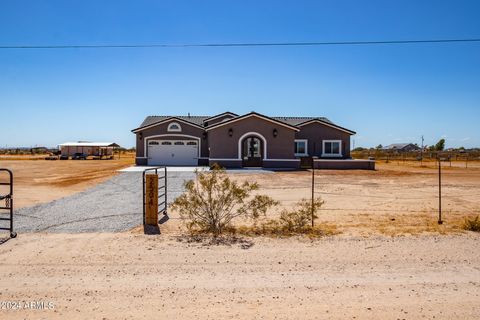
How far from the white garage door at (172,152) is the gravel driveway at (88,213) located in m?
15.6

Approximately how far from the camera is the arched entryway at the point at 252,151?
96.2 feet

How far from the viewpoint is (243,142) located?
2916 centimetres

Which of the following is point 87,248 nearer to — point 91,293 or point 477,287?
point 91,293

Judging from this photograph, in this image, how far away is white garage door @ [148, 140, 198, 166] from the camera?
31391mm

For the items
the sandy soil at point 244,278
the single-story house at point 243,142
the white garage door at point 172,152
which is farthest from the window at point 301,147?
the sandy soil at point 244,278

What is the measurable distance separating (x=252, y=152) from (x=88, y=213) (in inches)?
788

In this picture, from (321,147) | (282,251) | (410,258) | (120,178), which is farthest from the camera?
(321,147)

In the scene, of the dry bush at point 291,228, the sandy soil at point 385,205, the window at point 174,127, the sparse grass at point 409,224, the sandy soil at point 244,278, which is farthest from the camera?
the window at point 174,127

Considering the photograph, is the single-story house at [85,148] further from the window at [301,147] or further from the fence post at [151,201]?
the fence post at [151,201]

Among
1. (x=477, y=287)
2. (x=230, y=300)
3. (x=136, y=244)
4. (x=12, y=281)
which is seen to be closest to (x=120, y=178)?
(x=136, y=244)

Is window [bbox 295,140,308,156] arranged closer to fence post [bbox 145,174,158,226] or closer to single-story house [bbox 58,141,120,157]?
fence post [bbox 145,174,158,226]

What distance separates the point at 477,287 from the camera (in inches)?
201

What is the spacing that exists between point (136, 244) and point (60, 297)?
2.62 meters

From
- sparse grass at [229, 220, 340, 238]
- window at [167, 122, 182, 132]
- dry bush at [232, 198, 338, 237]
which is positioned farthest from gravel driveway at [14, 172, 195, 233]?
window at [167, 122, 182, 132]
